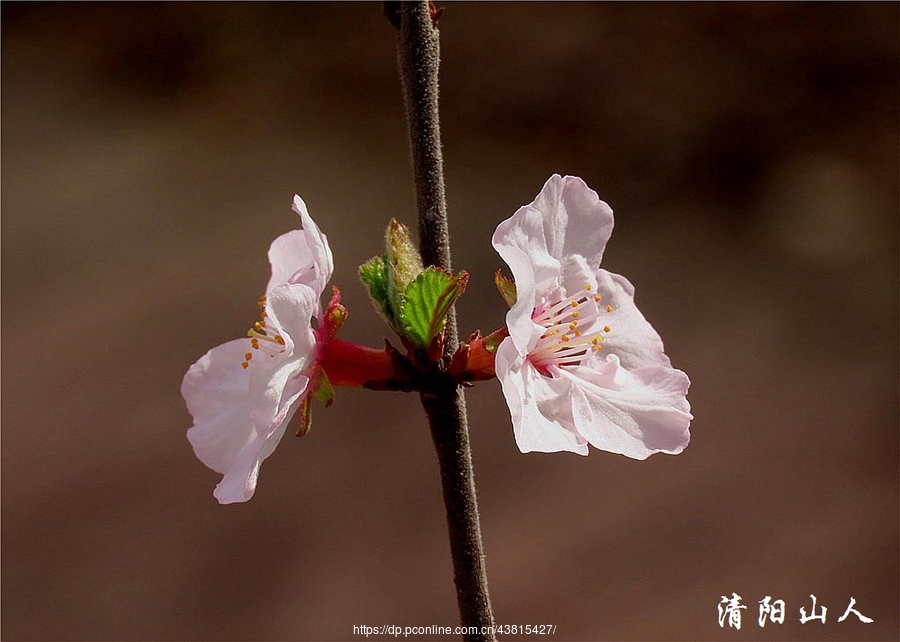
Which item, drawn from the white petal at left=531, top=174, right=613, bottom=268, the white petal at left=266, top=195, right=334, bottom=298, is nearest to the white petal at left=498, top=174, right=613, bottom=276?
the white petal at left=531, top=174, right=613, bottom=268

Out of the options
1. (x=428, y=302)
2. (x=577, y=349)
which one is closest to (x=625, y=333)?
(x=577, y=349)

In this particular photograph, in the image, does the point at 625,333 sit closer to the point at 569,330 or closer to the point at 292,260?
the point at 569,330

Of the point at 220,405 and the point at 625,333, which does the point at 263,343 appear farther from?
the point at 625,333

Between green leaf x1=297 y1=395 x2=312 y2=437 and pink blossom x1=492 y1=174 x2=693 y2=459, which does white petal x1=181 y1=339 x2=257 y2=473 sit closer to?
green leaf x1=297 y1=395 x2=312 y2=437


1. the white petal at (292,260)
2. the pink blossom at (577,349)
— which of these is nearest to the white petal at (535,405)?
the pink blossom at (577,349)

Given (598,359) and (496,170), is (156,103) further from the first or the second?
(598,359)

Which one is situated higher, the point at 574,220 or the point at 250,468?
the point at 574,220
